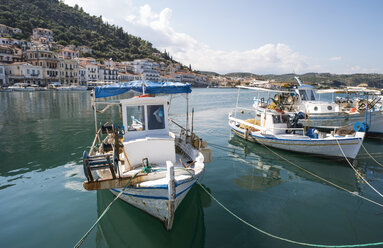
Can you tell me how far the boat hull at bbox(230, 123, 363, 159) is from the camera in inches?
494

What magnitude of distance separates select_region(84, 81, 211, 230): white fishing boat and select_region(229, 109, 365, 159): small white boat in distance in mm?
7146

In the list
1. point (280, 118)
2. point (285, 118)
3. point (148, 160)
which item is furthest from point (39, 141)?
point (285, 118)

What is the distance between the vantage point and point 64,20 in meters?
149

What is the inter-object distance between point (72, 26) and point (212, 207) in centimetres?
17217

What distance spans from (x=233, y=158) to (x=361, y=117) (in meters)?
13.3

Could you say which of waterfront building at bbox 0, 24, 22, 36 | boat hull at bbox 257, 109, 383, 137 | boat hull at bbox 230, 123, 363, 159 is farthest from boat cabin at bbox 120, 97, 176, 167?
waterfront building at bbox 0, 24, 22, 36

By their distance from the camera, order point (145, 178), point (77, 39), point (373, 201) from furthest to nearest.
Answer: point (77, 39) < point (373, 201) < point (145, 178)

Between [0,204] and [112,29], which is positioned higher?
[112,29]

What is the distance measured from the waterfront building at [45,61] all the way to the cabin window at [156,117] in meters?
92.8

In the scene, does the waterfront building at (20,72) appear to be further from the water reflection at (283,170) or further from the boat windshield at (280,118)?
the boat windshield at (280,118)

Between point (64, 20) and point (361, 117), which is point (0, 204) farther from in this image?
point (64, 20)

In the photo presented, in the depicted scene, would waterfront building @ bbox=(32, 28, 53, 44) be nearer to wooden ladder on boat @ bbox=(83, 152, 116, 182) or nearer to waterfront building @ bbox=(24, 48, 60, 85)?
waterfront building @ bbox=(24, 48, 60, 85)

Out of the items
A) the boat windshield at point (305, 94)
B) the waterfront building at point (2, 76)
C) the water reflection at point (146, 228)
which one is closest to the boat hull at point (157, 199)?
the water reflection at point (146, 228)

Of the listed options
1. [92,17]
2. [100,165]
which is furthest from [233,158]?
[92,17]
